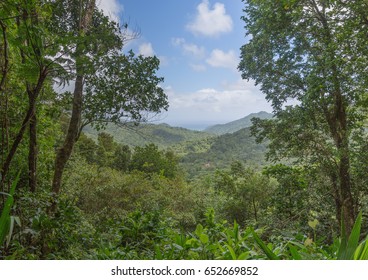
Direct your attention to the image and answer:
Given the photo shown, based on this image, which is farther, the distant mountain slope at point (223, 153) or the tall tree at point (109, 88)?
the distant mountain slope at point (223, 153)

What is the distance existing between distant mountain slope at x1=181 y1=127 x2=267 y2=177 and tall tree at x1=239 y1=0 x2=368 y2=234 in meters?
6.15

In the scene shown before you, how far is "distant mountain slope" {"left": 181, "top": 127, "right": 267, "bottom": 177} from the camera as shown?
464 inches

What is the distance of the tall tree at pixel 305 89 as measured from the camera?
378 centimetres

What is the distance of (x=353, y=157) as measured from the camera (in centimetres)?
374

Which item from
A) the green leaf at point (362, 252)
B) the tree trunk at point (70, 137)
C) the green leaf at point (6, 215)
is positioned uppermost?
the tree trunk at point (70, 137)

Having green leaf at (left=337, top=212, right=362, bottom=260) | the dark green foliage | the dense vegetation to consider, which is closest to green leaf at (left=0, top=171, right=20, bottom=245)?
the dense vegetation

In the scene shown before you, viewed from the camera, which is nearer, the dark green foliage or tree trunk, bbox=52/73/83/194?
tree trunk, bbox=52/73/83/194

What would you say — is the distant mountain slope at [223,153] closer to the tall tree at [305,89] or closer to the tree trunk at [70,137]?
the tall tree at [305,89]

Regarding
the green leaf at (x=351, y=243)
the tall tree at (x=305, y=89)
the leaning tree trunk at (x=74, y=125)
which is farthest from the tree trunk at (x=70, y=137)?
the tall tree at (x=305, y=89)

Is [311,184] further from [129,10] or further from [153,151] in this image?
[153,151]

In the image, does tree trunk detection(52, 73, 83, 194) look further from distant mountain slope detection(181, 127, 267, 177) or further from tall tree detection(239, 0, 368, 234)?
distant mountain slope detection(181, 127, 267, 177)

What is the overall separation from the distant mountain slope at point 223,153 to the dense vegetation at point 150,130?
558 cm
